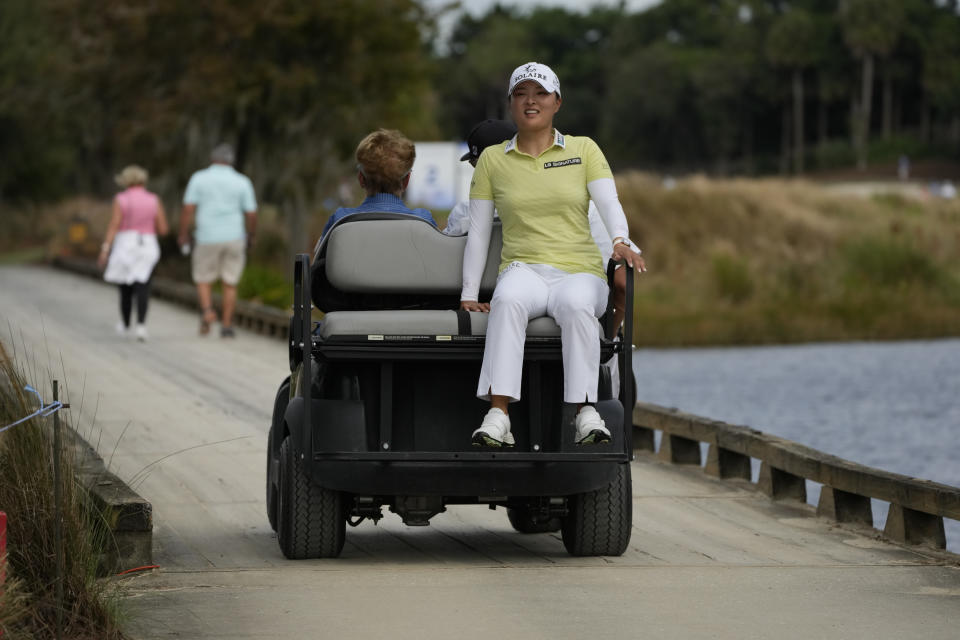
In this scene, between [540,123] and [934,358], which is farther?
[934,358]

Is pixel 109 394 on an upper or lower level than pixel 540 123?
lower

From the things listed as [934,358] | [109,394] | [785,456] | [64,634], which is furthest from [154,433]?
[934,358]

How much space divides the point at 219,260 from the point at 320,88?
728 inches

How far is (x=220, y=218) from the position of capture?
18.7m

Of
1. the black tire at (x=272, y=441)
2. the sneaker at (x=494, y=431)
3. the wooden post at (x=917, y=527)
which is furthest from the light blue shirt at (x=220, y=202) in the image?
the sneaker at (x=494, y=431)

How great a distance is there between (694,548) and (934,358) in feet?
83.7

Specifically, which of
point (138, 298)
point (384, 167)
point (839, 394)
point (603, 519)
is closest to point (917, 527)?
point (603, 519)

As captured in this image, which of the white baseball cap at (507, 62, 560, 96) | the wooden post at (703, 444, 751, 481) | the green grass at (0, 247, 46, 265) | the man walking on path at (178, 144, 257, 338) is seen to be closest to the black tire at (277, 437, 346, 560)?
the white baseball cap at (507, 62, 560, 96)

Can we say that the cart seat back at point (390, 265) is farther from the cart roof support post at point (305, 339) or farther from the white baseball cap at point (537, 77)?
the white baseball cap at point (537, 77)

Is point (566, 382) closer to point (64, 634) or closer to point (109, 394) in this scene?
point (64, 634)

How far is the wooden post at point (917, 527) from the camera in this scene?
29.0 feet

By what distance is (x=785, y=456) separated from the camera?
10.3 meters

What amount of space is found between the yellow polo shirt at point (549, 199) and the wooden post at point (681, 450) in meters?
4.36

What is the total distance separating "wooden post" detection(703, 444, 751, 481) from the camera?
36.6ft
